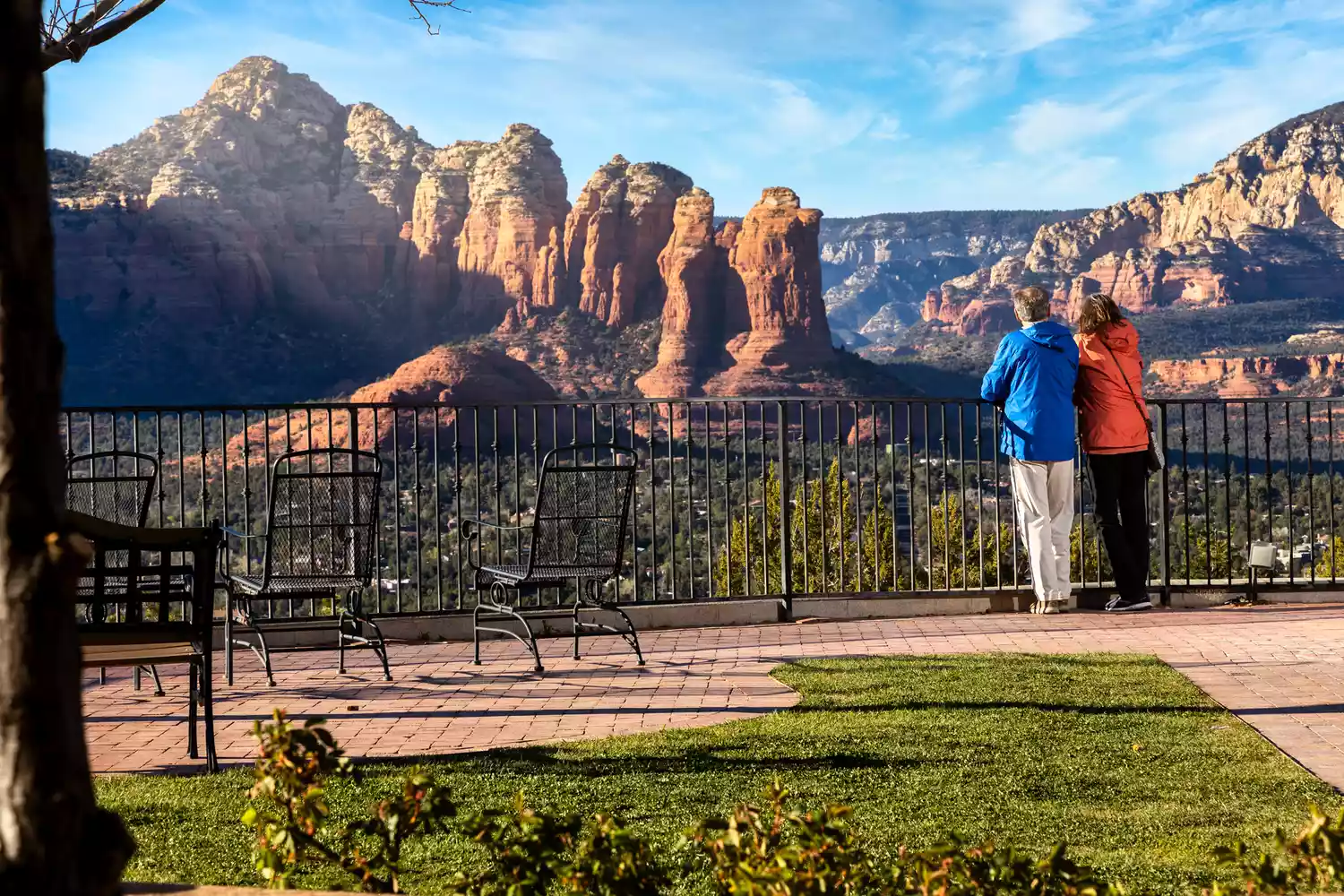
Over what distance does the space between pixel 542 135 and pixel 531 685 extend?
357 feet

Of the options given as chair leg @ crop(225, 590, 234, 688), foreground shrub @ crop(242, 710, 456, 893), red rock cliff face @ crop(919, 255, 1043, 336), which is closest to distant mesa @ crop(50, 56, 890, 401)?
red rock cliff face @ crop(919, 255, 1043, 336)

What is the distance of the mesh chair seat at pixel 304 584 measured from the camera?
6.62m

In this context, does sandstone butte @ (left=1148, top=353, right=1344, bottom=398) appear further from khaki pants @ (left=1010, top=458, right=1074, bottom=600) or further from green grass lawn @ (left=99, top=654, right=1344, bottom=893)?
green grass lawn @ (left=99, top=654, right=1344, bottom=893)

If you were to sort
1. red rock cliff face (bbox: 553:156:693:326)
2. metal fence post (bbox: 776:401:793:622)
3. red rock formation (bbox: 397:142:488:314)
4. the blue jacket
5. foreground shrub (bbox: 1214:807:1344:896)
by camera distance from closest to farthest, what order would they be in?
foreground shrub (bbox: 1214:807:1344:896)
the blue jacket
metal fence post (bbox: 776:401:793:622)
red rock cliff face (bbox: 553:156:693:326)
red rock formation (bbox: 397:142:488:314)

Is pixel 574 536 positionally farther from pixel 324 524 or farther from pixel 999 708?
pixel 999 708

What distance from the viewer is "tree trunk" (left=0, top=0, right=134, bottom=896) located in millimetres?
1466

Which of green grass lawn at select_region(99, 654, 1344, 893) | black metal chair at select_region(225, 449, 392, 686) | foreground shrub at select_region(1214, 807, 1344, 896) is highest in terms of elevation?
black metal chair at select_region(225, 449, 392, 686)

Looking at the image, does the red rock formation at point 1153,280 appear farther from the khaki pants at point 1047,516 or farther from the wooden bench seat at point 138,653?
the wooden bench seat at point 138,653

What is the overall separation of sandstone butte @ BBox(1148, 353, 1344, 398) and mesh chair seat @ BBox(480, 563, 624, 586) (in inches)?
2128

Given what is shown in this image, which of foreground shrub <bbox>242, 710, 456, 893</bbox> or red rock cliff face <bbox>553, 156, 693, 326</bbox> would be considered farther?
red rock cliff face <bbox>553, 156, 693, 326</bbox>

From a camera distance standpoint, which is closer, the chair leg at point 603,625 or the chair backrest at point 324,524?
the chair backrest at point 324,524

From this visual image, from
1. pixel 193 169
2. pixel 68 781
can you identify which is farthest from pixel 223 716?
pixel 193 169

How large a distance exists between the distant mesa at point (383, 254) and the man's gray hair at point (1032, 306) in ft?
206

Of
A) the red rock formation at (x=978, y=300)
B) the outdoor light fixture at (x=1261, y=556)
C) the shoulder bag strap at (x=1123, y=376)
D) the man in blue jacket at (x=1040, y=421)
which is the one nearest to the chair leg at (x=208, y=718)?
the man in blue jacket at (x=1040, y=421)
